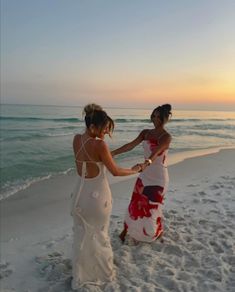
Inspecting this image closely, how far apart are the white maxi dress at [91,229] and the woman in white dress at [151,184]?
0.99 m

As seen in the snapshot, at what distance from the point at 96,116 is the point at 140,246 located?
224 cm

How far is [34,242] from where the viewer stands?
18.2 feet

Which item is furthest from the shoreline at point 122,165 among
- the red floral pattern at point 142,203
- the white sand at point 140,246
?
the red floral pattern at point 142,203

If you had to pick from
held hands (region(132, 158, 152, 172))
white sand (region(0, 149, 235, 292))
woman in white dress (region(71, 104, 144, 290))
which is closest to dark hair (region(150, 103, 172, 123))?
held hands (region(132, 158, 152, 172))

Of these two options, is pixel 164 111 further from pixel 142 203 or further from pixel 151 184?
pixel 142 203

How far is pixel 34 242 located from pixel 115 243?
1.35m

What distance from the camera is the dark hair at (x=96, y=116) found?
136 inches

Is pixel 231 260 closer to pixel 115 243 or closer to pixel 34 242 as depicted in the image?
pixel 115 243

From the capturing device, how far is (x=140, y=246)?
4.91 metres

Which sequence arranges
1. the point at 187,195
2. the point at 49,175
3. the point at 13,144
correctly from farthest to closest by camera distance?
the point at 13,144 < the point at 49,175 < the point at 187,195

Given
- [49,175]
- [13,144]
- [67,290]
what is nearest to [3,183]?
[49,175]

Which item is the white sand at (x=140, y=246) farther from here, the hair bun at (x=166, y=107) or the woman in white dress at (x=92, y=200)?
the hair bun at (x=166, y=107)

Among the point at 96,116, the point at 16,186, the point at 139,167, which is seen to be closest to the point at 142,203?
Answer: the point at 139,167

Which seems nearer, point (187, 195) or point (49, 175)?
point (187, 195)
